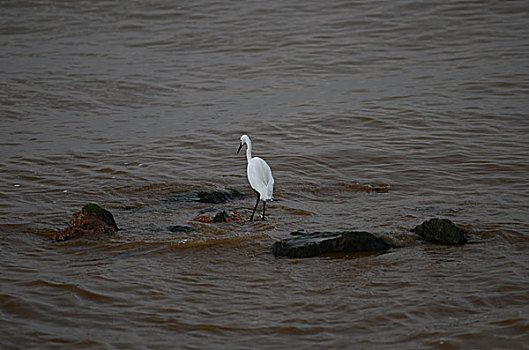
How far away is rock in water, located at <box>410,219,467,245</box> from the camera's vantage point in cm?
609

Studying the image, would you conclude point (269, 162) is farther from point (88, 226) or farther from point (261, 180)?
point (88, 226)

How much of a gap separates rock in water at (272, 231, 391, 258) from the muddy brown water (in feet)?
0.37

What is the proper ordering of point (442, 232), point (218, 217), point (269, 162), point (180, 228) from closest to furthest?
1. point (442, 232)
2. point (180, 228)
3. point (218, 217)
4. point (269, 162)

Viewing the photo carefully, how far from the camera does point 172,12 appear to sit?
1809cm

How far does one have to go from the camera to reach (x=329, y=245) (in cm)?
595

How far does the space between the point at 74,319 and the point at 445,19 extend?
44.3 ft

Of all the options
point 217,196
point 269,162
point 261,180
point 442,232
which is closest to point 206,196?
point 217,196

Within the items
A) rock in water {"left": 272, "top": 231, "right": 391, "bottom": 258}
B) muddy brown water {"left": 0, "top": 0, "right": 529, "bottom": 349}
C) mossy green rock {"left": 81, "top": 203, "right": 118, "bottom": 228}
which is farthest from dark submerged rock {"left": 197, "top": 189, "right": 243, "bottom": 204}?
rock in water {"left": 272, "top": 231, "right": 391, "bottom": 258}

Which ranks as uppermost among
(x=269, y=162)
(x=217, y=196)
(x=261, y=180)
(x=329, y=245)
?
(x=261, y=180)

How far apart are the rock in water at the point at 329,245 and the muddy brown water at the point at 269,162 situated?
0.11 metres

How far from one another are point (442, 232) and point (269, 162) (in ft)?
11.5

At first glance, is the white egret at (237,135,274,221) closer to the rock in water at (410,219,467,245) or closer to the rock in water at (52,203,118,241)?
the rock in water at (52,203,118,241)

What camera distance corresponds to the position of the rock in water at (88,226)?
6.39m

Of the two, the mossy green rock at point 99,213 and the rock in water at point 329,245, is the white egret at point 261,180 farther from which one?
the mossy green rock at point 99,213
